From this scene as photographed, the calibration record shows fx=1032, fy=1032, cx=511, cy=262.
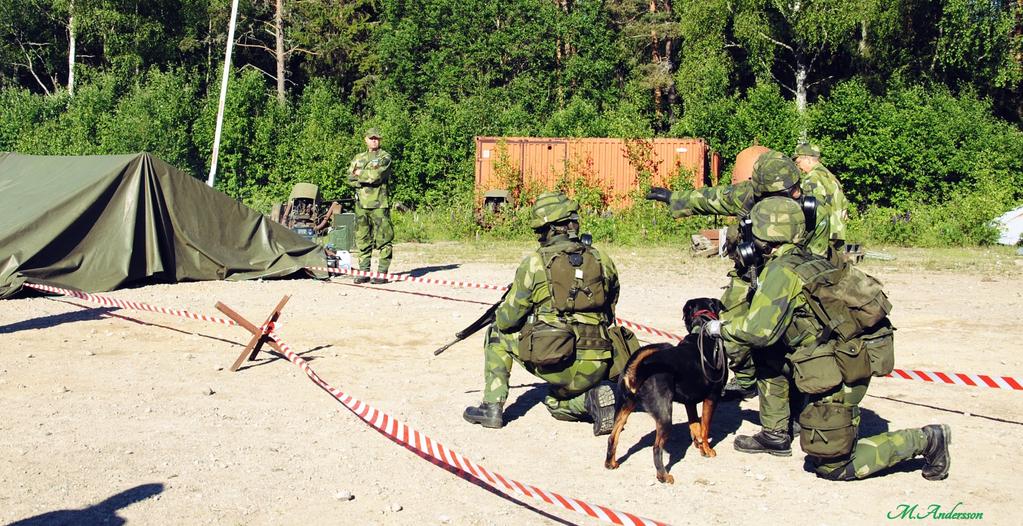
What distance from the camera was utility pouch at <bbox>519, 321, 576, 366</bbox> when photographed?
6.53 metres

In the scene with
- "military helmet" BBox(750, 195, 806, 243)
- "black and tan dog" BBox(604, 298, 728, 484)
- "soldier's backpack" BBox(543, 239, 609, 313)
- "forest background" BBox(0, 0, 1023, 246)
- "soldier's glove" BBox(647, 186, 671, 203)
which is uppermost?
"forest background" BBox(0, 0, 1023, 246)

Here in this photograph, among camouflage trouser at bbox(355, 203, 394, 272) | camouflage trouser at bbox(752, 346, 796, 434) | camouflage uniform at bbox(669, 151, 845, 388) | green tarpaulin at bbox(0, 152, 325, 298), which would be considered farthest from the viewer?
camouflage trouser at bbox(355, 203, 394, 272)

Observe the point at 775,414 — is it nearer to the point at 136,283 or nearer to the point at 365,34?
the point at 136,283

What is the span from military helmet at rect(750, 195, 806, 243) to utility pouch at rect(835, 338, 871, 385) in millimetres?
690

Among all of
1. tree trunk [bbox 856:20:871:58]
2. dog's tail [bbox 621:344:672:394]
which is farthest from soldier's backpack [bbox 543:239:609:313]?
tree trunk [bbox 856:20:871:58]

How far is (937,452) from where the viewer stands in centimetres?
589

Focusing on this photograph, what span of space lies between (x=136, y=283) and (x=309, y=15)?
32710mm

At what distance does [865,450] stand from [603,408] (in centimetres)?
167

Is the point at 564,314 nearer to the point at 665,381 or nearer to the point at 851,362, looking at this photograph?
the point at 665,381

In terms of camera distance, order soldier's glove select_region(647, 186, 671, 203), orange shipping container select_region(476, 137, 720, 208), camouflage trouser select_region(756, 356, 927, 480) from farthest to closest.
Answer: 1. orange shipping container select_region(476, 137, 720, 208)
2. soldier's glove select_region(647, 186, 671, 203)
3. camouflage trouser select_region(756, 356, 927, 480)

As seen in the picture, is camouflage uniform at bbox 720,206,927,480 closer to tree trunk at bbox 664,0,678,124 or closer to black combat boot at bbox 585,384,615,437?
black combat boot at bbox 585,384,615,437

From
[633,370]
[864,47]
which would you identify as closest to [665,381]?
[633,370]

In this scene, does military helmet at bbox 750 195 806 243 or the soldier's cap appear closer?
military helmet at bbox 750 195 806 243

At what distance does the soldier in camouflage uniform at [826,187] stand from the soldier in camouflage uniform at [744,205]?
3.0 inches
